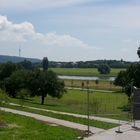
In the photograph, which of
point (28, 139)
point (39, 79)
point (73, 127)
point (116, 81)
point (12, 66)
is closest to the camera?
point (28, 139)

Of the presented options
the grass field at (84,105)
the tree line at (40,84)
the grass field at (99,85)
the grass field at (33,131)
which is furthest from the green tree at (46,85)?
the grass field at (99,85)

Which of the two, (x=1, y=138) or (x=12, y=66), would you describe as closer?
(x=1, y=138)

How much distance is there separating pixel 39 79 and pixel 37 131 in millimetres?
45942

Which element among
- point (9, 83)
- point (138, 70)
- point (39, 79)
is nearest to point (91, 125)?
point (138, 70)

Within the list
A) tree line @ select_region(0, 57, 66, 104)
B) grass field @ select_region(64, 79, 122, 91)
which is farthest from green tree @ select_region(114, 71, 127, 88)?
grass field @ select_region(64, 79, 122, 91)

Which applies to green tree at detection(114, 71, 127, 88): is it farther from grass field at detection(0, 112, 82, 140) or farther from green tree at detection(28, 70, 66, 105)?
grass field at detection(0, 112, 82, 140)

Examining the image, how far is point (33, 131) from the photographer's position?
1892 cm

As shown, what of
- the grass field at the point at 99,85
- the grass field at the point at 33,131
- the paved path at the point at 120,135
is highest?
the grass field at the point at 33,131

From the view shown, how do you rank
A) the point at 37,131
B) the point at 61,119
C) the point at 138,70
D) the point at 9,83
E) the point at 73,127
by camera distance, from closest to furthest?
the point at 37,131, the point at 73,127, the point at 61,119, the point at 138,70, the point at 9,83

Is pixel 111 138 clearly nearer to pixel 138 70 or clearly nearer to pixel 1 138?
pixel 1 138

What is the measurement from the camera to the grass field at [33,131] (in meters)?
17.4

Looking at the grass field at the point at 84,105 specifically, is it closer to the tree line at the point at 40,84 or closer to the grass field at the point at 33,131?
the tree line at the point at 40,84

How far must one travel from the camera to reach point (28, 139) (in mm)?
16984

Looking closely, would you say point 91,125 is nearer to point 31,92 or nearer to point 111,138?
point 111,138
